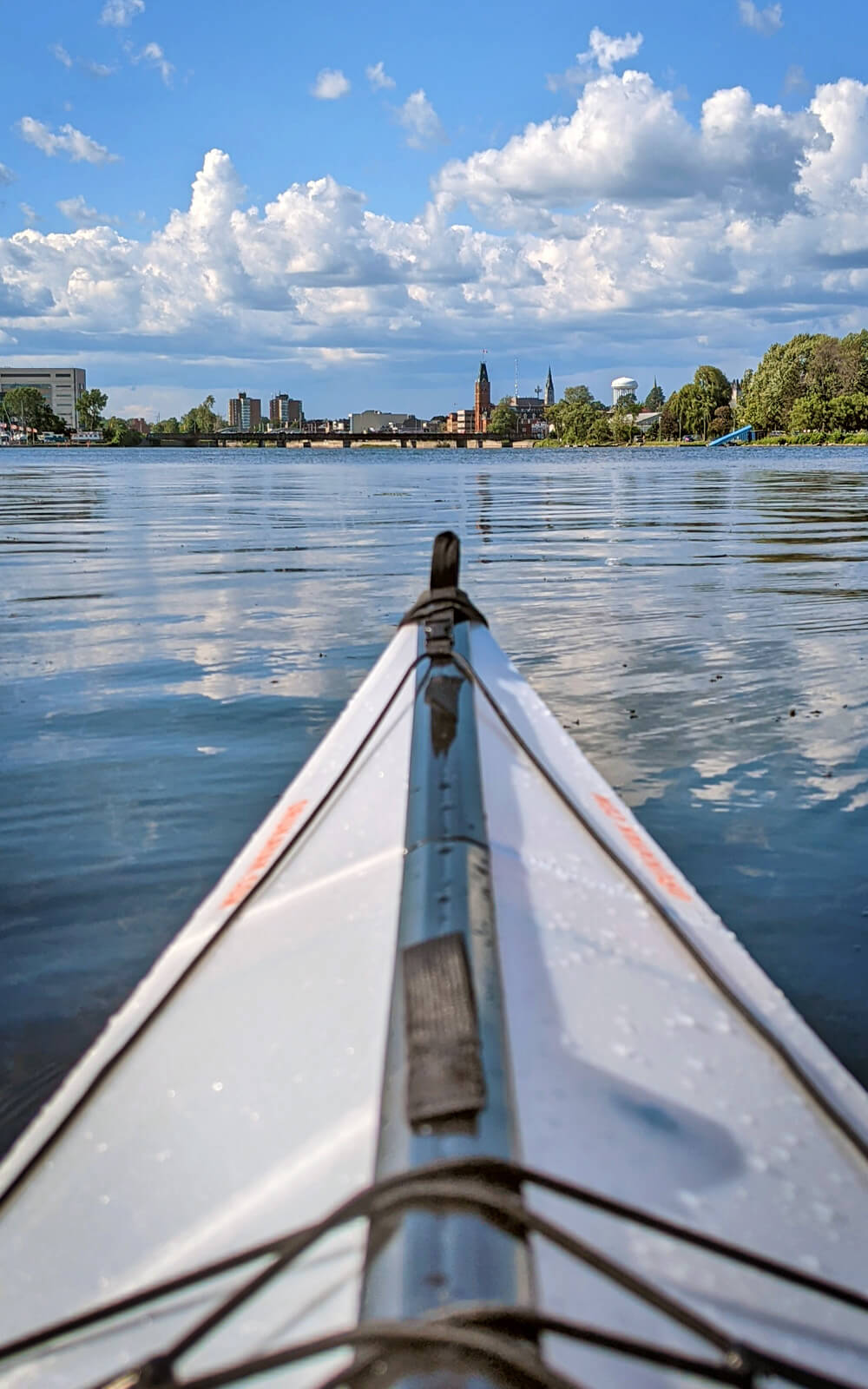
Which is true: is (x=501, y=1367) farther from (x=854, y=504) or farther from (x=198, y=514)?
(x=854, y=504)

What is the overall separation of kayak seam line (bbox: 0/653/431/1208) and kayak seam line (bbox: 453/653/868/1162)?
63 centimetres

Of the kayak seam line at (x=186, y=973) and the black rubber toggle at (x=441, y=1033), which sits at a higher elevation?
the black rubber toggle at (x=441, y=1033)

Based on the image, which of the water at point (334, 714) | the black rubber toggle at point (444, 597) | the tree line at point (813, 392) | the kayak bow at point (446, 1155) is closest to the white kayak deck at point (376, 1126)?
the kayak bow at point (446, 1155)

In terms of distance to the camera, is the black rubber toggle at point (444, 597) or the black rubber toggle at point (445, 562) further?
the black rubber toggle at point (445, 562)

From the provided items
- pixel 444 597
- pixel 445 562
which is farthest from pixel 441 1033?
pixel 445 562

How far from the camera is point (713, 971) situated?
307cm

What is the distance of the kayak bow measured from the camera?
162 centimetres

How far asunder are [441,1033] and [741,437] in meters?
190

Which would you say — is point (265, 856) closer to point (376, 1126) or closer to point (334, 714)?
point (376, 1126)

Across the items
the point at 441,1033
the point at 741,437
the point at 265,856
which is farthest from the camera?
the point at 741,437

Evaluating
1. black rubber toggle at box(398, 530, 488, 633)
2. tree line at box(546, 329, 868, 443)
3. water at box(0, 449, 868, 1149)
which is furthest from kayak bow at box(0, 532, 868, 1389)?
tree line at box(546, 329, 868, 443)

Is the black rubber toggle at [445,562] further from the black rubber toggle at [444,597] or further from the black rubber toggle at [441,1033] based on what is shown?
the black rubber toggle at [441,1033]

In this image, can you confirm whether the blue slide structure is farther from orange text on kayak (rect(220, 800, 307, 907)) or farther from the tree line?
orange text on kayak (rect(220, 800, 307, 907))

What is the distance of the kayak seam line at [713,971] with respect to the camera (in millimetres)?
2500
